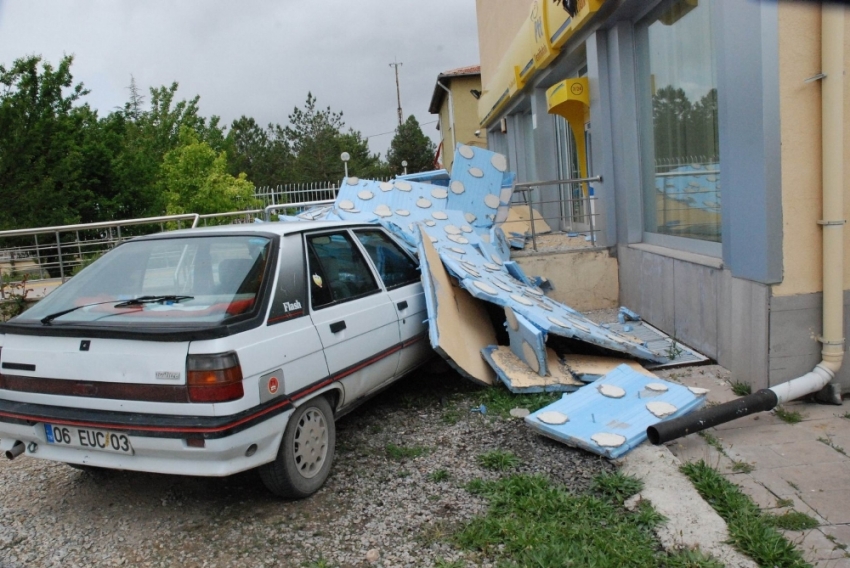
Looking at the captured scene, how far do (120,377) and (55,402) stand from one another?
0.46 metres

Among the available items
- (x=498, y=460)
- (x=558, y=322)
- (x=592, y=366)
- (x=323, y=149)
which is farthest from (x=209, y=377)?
(x=323, y=149)

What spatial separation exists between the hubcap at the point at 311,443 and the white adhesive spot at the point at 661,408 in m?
2.12

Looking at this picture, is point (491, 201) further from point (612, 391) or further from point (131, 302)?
point (131, 302)

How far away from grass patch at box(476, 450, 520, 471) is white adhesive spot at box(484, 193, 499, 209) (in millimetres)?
4694

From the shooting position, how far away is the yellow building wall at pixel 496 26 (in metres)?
14.2

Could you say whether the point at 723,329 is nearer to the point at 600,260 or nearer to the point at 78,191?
the point at 600,260


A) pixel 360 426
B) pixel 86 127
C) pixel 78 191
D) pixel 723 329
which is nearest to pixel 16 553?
pixel 360 426

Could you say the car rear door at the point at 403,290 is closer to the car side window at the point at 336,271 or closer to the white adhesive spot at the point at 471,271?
the car side window at the point at 336,271

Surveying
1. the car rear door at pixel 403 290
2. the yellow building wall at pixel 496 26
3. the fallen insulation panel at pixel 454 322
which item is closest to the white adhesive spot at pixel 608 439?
the fallen insulation panel at pixel 454 322

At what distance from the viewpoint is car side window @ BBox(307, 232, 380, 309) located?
3963 millimetres

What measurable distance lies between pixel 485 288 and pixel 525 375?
812 mm

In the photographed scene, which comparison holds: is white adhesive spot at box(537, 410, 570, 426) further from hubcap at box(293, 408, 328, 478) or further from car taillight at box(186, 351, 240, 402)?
car taillight at box(186, 351, 240, 402)

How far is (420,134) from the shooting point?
59531 mm

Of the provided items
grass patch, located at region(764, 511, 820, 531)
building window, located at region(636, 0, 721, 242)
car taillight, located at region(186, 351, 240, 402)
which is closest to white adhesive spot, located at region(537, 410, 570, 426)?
grass patch, located at region(764, 511, 820, 531)
